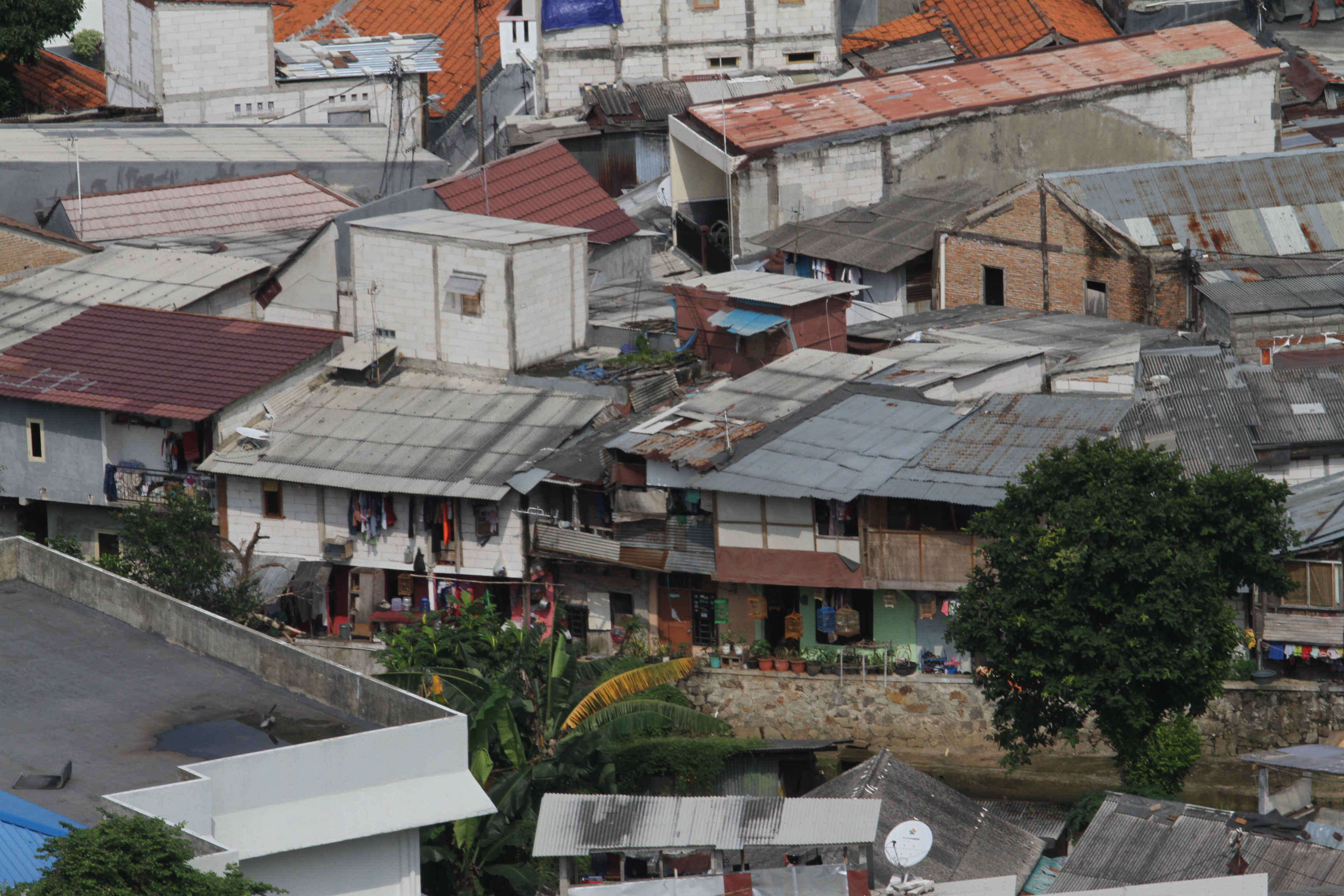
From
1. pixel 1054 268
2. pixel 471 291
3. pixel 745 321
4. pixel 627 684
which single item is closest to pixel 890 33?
pixel 1054 268

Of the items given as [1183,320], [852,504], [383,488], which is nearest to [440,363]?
[383,488]

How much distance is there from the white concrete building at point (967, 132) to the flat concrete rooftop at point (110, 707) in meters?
25.8

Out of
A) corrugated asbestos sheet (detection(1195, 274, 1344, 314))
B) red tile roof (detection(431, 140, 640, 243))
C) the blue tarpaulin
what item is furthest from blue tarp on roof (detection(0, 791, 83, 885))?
the blue tarpaulin

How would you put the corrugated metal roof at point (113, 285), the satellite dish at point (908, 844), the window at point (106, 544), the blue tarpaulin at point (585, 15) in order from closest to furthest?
1. the satellite dish at point (908, 844)
2. the window at point (106, 544)
3. the corrugated metal roof at point (113, 285)
4. the blue tarpaulin at point (585, 15)

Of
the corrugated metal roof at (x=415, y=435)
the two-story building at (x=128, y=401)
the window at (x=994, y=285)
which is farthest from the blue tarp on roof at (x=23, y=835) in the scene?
the window at (x=994, y=285)

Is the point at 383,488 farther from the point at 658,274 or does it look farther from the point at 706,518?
the point at 658,274

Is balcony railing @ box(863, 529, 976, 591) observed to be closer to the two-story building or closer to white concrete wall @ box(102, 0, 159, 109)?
the two-story building

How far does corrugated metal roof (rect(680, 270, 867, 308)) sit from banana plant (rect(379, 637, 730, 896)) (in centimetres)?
929

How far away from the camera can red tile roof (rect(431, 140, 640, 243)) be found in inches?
1892

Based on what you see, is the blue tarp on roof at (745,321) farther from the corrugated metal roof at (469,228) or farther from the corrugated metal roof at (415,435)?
the corrugated metal roof at (469,228)

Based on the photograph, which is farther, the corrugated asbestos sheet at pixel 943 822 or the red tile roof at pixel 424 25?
the red tile roof at pixel 424 25

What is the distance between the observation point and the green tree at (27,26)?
59812 mm

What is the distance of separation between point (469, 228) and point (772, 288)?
20.9ft

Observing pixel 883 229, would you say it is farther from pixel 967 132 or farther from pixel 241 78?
pixel 241 78
